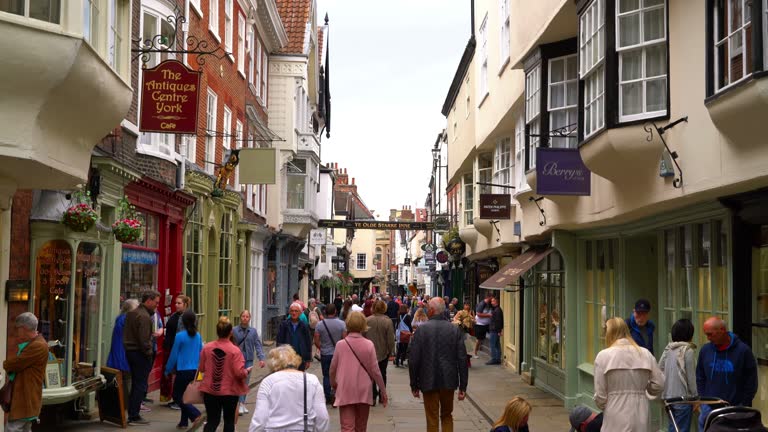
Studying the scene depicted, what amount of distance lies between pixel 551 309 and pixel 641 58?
880 cm

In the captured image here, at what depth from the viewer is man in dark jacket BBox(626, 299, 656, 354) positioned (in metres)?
11.7

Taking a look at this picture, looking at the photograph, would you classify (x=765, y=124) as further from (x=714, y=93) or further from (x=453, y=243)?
(x=453, y=243)

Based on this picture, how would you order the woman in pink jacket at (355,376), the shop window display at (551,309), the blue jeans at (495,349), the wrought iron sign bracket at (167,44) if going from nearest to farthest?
1. the woman in pink jacket at (355,376)
2. the wrought iron sign bracket at (167,44)
3. the shop window display at (551,309)
4. the blue jeans at (495,349)

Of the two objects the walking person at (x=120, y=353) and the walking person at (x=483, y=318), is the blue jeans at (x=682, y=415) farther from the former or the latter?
the walking person at (x=483, y=318)

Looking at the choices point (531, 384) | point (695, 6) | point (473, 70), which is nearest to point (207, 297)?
point (531, 384)

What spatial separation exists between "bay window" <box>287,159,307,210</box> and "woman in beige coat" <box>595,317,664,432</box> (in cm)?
2874

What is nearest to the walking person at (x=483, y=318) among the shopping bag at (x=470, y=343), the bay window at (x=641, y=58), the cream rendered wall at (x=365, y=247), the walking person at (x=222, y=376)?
the shopping bag at (x=470, y=343)

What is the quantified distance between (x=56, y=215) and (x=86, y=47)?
11.6 feet

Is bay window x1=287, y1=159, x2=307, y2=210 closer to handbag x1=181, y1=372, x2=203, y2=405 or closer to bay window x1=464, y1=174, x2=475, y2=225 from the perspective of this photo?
bay window x1=464, y1=174, x2=475, y2=225

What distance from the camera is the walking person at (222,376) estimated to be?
10.3 m

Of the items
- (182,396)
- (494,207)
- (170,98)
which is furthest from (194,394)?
(494,207)

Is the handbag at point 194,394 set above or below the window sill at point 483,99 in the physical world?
below

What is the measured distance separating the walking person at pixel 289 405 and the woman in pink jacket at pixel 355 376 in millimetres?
2779

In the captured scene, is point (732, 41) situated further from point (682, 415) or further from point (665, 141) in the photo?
point (682, 415)
